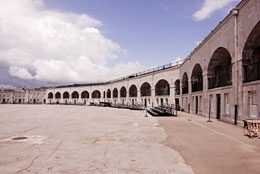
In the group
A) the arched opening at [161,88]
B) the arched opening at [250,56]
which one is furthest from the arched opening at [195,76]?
the arched opening at [161,88]

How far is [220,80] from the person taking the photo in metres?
19.7

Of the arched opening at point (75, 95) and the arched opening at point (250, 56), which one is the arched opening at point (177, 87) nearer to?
the arched opening at point (250, 56)

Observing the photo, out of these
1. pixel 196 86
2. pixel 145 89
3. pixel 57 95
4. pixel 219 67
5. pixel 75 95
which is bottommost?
pixel 57 95

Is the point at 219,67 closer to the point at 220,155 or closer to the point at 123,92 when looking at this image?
the point at 220,155

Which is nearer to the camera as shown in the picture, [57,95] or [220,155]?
[220,155]

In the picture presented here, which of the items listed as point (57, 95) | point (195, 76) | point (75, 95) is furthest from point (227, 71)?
point (57, 95)

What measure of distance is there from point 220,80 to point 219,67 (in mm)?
3363

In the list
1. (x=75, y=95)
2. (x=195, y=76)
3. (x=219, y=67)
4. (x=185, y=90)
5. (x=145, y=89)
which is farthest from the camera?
(x=75, y=95)

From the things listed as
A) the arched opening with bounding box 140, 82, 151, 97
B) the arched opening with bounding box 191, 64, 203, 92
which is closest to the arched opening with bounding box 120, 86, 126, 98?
the arched opening with bounding box 140, 82, 151, 97

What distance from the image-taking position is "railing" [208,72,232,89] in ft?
60.0

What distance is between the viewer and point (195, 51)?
25922mm

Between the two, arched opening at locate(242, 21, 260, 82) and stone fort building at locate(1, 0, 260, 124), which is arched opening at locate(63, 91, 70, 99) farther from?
arched opening at locate(242, 21, 260, 82)

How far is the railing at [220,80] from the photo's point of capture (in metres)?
18.3

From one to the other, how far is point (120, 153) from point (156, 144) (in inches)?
81.7
